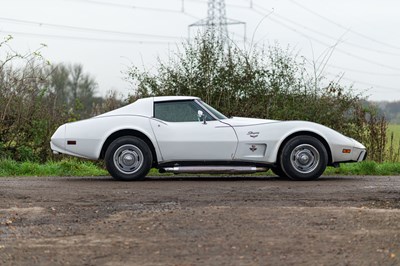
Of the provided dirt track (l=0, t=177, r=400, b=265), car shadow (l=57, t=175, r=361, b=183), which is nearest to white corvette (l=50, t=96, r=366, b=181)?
car shadow (l=57, t=175, r=361, b=183)

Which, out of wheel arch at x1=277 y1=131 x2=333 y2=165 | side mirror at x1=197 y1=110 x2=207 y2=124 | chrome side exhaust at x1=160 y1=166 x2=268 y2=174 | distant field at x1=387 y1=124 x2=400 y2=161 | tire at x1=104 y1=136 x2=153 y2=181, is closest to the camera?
tire at x1=104 y1=136 x2=153 y2=181

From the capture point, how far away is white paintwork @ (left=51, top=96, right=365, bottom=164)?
13219 mm

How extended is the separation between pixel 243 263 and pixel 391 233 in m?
1.93

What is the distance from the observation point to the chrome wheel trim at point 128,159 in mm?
13141

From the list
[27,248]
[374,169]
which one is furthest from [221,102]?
[27,248]

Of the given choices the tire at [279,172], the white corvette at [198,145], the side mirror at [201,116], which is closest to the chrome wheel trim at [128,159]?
the white corvette at [198,145]

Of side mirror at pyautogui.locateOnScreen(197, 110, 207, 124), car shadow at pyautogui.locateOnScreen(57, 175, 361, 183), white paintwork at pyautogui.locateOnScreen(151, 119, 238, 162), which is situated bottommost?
car shadow at pyautogui.locateOnScreen(57, 175, 361, 183)

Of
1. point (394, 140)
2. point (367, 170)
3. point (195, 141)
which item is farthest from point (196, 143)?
point (394, 140)

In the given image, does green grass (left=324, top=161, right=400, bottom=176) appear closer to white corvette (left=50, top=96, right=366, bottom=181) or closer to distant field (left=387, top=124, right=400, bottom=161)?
distant field (left=387, top=124, right=400, bottom=161)

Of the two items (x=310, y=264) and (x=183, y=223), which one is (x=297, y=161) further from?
(x=310, y=264)

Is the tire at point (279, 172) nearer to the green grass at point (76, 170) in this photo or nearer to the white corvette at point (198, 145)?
the white corvette at point (198, 145)

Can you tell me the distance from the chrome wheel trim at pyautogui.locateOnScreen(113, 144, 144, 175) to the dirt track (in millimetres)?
884

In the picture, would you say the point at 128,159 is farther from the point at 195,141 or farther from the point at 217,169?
the point at 217,169

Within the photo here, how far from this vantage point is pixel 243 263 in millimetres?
6234
